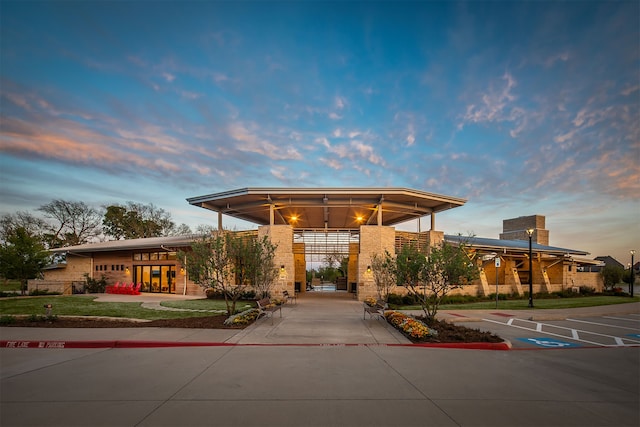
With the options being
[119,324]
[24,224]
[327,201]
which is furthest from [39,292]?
[24,224]

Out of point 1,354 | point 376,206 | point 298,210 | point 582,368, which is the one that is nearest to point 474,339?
point 582,368

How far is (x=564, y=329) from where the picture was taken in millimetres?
13195

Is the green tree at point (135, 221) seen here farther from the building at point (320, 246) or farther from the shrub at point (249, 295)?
the shrub at point (249, 295)

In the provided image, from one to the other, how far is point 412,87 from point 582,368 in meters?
14.4

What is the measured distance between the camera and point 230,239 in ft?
49.0

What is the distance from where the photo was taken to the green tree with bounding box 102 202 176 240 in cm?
5319

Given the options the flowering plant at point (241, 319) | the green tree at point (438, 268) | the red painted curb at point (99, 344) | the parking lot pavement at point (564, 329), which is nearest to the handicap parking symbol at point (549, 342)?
the parking lot pavement at point (564, 329)

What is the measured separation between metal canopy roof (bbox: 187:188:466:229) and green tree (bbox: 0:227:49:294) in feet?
46.4

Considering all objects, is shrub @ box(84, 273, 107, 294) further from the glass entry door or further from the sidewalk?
the sidewalk

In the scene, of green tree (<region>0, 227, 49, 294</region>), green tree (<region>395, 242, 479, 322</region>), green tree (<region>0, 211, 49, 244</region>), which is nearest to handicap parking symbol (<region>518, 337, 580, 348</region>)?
green tree (<region>395, 242, 479, 322</region>)

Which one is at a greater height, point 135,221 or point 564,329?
point 135,221

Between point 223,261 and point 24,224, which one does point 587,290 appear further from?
point 24,224

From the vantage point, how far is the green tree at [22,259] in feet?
89.2

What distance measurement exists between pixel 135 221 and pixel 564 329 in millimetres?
57091
